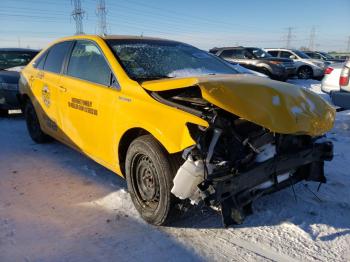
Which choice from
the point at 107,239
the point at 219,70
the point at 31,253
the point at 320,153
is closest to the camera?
the point at 31,253

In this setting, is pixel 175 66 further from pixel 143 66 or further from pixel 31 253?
pixel 31 253

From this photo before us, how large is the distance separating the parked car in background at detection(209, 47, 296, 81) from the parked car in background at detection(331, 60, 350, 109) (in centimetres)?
760

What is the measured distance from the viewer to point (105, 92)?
11.5 feet

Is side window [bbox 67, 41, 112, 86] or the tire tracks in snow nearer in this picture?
the tire tracks in snow

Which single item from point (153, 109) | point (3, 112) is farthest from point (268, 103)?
point (3, 112)

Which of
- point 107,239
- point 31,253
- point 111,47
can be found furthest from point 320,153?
point 31,253

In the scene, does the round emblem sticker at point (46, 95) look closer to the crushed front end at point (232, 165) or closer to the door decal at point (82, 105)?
the door decal at point (82, 105)

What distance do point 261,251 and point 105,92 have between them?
6.69ft

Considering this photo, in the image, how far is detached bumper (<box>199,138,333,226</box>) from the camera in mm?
2592

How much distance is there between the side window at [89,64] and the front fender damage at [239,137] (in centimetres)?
79

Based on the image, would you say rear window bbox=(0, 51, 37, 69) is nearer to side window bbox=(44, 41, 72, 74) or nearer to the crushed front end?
side window bbox=(44, 41, 72, 74)

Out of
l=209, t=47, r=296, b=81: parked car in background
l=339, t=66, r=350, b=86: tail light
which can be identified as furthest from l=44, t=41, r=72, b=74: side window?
l=209, t=47, r=296, b=81: parked car in background

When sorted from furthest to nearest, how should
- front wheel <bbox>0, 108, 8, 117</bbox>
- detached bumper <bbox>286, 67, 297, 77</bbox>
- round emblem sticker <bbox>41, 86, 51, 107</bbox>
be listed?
detached bumper <bbox>286, 67, 297, 77</bbox> → front wheel <bbox>0, 108, 8, 117</bbox> → round emblem sticker <bbox>41, 86, 51, 107</bbox>

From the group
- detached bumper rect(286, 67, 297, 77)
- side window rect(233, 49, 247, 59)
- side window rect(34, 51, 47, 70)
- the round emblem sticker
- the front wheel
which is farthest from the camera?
detached bumper rect(286, 67, 297, 77)
